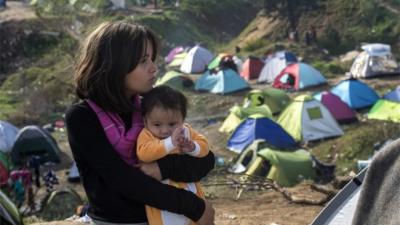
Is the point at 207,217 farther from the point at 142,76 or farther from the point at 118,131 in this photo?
the point at 142,76

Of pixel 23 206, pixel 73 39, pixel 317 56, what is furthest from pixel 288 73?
pixel 73 39

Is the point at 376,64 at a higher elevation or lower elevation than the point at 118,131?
lower

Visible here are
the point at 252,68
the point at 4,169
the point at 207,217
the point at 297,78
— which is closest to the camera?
the point at 207,217

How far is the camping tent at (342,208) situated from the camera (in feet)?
11.7

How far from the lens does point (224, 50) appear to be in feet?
113

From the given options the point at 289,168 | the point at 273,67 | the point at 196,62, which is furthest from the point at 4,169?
the point at 196,62

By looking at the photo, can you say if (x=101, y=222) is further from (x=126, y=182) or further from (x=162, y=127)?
(x=162, y=127)

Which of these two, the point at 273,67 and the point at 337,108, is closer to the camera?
the point at 337,108

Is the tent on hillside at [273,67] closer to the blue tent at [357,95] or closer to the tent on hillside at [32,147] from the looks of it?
the blue tent at [357,95]

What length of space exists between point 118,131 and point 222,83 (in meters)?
19.7

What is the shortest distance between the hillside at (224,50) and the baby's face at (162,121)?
409cm

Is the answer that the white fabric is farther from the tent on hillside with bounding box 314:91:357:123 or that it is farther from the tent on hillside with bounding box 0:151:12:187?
the tent on hillside with bounding box 314:91:357:123

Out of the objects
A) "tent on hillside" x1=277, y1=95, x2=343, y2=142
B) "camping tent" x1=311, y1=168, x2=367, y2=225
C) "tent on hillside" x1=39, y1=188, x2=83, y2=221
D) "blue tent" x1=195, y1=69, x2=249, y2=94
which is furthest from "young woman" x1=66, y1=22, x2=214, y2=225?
"blue tent" x1=195, y1=69, x2=249, y2=94

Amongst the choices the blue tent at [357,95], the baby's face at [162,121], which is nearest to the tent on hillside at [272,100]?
the blue tent at [357,95]
